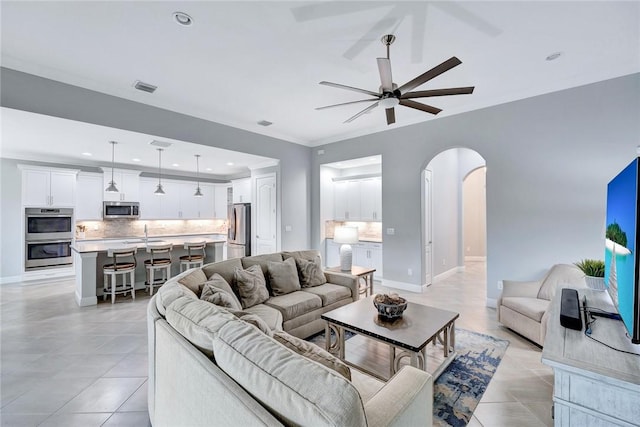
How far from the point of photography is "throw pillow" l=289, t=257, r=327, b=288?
3.61 metres

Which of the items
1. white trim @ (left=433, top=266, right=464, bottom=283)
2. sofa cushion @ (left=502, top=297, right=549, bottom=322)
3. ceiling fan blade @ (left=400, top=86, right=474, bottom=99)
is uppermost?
ceiling fan blade @ (left=400, top=86, right=474, bottom=99)

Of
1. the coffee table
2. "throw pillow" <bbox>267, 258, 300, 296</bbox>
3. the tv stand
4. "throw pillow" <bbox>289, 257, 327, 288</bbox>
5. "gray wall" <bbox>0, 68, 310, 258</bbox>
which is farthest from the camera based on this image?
"throw pillow" <bbox>289, 257, 327, 288</bbox>

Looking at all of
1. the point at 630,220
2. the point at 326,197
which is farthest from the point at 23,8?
the point at 326,197

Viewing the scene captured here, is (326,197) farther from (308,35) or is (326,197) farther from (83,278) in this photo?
(83,278)

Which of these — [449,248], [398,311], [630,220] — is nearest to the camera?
[630,220]

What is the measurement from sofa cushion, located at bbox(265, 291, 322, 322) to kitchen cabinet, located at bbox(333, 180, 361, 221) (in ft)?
11.8

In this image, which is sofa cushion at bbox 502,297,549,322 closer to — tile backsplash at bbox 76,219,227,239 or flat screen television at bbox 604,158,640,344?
flat screen television at bbox 604,158,640,344

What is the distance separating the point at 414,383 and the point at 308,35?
114 inches

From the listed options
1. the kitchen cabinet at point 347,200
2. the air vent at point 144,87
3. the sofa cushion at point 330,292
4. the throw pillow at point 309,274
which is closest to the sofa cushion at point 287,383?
the sofa cushion at point 330,292

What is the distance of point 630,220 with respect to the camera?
1138 mm

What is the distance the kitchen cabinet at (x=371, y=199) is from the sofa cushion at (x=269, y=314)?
400 cm

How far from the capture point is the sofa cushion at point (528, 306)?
2885 millimetres

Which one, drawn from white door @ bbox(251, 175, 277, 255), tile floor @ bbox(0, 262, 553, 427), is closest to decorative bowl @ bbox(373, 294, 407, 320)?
tile floor @ bbox(0, 262, 553, 427)

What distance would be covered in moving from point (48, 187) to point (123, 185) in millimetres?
1366
